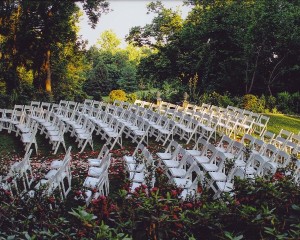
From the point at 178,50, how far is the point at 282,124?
39.7 feet

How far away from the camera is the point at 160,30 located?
30281 mm

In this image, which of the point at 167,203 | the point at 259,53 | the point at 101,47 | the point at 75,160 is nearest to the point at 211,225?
the point at 167,203

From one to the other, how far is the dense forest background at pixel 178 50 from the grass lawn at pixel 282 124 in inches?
115

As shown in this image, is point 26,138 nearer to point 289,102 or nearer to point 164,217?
point 164,217

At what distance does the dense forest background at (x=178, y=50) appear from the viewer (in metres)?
20.3

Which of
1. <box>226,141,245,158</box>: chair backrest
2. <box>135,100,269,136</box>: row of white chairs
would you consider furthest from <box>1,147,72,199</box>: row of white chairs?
<box>135,100,269,136</box>: row of white chairs

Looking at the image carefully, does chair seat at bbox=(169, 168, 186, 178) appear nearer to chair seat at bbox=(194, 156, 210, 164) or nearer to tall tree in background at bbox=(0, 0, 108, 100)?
chair seat at bbox=(194, 156, 210, 164)

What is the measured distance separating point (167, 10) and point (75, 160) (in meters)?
23.1

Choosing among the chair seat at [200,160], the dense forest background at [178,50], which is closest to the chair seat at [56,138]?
the chair seat at [200,160]

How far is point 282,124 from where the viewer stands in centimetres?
1725

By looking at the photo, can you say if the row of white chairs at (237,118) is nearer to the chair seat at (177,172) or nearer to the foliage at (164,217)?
the chair seat at (177,172)

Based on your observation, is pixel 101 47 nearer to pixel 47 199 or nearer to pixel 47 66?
pixel 47 66

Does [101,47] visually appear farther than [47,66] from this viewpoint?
Yes

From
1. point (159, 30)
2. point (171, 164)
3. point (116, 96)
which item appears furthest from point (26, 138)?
point (159, 30)
